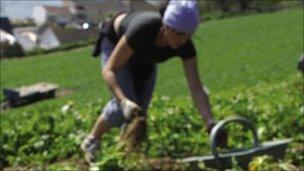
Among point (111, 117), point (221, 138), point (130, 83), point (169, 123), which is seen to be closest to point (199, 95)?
point (221, 138)

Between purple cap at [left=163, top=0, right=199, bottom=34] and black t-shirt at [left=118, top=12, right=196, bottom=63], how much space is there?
128mm

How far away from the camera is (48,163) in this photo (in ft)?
18.1

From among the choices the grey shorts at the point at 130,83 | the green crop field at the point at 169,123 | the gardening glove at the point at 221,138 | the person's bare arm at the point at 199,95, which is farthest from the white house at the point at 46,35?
the gardening glove at the point at 221,138

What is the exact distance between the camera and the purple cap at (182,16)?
411 centimetres

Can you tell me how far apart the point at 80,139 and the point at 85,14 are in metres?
3.24

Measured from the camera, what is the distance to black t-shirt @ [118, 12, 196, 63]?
14.1 feet

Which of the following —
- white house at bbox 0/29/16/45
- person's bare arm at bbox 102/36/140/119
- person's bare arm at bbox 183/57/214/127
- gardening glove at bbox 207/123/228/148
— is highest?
white house at bbox 0/29/16/45

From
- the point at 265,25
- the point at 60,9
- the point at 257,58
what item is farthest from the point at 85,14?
the point at 265,25

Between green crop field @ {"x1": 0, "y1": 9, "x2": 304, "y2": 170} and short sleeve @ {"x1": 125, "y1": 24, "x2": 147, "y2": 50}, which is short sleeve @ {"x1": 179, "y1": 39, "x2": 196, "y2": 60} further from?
green crop field @ {"x1": 0, "y1": 9, "x2": 304, "y2": 170}

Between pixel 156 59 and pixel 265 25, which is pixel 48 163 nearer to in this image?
pixel 156 59

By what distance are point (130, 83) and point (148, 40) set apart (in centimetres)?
53

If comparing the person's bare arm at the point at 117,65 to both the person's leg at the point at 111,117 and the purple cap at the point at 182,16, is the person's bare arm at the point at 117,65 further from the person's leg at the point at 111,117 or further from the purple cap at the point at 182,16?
the purple cap at the point at 182,16

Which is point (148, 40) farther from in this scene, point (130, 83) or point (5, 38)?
point (5, 38)

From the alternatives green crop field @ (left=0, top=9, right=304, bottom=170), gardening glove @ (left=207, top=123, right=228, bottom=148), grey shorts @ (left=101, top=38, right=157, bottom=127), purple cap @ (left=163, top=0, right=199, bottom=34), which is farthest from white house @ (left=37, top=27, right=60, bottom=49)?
gardening glove @ (left=207, top=123, right=228, bottom=148)
